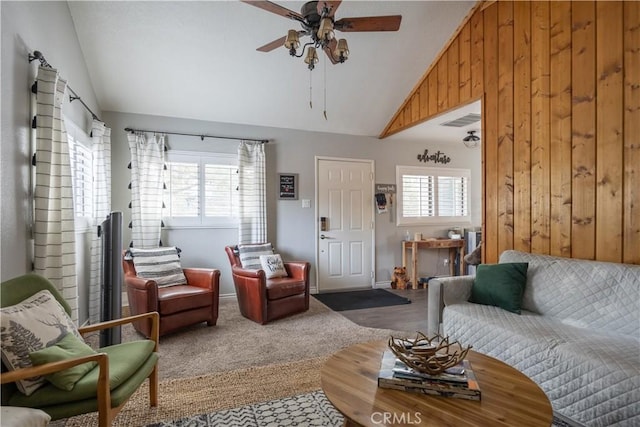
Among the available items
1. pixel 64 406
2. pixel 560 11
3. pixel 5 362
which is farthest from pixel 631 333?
pixel 5 362

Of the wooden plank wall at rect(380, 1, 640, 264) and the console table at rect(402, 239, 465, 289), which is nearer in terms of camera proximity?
the wooden plank wall at rect(380, 1, 640, 264)

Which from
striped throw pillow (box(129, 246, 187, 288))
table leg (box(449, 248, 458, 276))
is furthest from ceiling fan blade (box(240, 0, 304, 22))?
table leg (box(449, 248, 458, 276))

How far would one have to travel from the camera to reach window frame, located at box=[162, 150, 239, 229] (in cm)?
425

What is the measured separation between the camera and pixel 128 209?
410 centimetres

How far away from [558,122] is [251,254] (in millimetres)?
3353

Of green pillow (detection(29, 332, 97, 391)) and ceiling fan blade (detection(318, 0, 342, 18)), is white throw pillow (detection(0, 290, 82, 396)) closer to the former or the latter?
green pillow (detection(29, 332, 97, 391))

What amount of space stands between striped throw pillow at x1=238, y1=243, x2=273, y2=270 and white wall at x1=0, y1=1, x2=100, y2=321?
86.6 inches

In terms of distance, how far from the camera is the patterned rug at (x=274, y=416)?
1.85 meters

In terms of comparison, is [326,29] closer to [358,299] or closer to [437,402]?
[437,402]

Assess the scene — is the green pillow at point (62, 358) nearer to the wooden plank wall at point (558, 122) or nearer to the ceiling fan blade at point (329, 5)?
the ceiling fan blade at point (329, 5)

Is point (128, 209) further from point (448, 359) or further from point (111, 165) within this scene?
point (448, 359)

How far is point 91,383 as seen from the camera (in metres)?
1.44

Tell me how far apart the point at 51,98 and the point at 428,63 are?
3.80m

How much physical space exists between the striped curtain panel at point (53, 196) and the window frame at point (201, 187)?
195 cm
